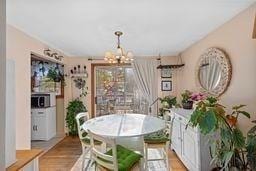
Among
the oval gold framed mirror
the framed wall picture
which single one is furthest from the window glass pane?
the oval gold framed mirror

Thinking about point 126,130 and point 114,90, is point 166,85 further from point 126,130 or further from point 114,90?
point 126,130

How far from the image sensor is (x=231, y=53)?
332cm

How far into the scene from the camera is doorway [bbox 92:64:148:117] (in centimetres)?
710

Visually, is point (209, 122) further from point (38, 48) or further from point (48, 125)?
point (48, 125)

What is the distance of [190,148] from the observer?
3.72m

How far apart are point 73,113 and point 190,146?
374cm

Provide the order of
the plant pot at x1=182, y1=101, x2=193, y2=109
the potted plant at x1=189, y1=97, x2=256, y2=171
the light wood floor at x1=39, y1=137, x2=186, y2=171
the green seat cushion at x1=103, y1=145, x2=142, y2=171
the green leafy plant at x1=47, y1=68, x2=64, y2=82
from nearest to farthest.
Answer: the potted plant at x1=189, y1=97, x2=256, y2=171
the green seat cushion at x1=103, y1=145, x2=142, y2=171
the light wood floor at x1=39, y1=137, x2=186, y2=171
the plant pot at x1=182, y1=101, x2=193, y2=109
the green leafy plant at x1=47, y1=68, x2=64, y2=82

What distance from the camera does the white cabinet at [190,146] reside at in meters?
3.32

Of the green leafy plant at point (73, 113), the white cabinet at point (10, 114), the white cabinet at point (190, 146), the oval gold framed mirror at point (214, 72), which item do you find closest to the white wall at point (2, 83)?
Answer: the white cabinet at point (10, 114)

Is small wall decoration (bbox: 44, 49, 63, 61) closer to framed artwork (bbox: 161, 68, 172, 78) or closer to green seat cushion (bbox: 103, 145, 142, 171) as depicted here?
framed artwork (bbox: 161, 68, 172, 78)

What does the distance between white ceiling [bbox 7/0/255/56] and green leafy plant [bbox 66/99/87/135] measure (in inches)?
88.0

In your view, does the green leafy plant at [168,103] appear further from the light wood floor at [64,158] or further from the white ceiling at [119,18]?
the white ceiling at [119,18]

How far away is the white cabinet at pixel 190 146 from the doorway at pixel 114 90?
2.47m

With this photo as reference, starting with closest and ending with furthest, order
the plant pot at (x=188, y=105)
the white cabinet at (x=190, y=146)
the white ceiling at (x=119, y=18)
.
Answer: the white ceiling at (x=119, y=18)
the white cabinet at (x=190, y=146)
the plant pot at (x=188, y=105)
